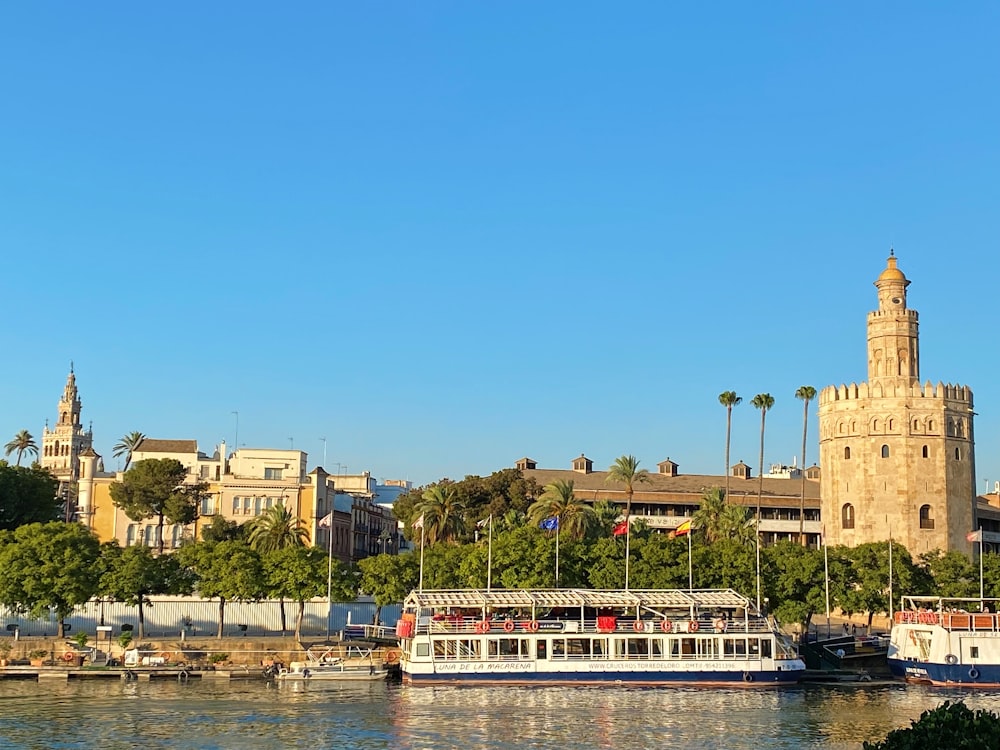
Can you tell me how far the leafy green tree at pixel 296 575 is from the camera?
83.8 meters

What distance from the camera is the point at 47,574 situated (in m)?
80.8

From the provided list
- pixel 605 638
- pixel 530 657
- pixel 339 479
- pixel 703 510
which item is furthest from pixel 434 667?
pixel 339 479

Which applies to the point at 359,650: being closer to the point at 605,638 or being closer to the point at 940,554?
the point at 605,638

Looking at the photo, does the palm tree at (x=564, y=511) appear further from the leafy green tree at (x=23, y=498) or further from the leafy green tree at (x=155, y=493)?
the leafy green tree at (x=23, y=498)

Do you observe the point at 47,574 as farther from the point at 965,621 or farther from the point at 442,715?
the point at 965,621

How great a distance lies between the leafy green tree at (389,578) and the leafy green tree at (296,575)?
2087 mm

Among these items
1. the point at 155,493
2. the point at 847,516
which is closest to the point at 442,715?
the point at 155,493

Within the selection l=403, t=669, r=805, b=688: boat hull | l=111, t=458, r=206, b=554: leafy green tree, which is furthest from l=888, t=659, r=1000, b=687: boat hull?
l=111, t=458, r=206, b=554: leafy green tree

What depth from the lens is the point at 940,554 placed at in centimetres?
10156

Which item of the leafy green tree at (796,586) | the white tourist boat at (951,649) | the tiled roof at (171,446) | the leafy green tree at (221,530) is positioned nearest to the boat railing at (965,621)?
the white tourist boat at (951,649)

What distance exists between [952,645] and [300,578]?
41707 millimetres

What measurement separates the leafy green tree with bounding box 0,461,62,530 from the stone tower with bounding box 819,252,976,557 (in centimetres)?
6992

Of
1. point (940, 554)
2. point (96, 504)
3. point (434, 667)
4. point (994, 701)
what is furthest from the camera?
point (96, 504)

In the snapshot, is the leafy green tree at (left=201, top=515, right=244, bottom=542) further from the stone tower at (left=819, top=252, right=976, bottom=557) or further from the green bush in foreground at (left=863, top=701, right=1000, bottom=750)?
the green bush in foreground at (left=863, top=701, right=1000, bottom=750)
